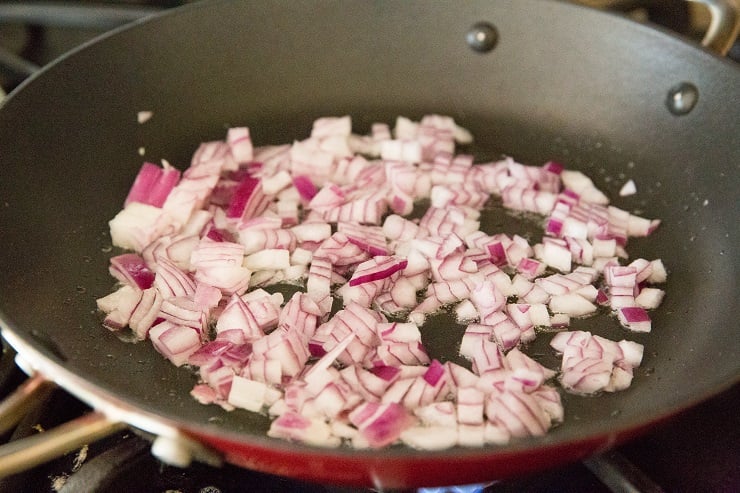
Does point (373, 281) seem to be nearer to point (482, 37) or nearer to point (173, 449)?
point (173, 449)

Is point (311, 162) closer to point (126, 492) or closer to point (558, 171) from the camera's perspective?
point (558, 171)

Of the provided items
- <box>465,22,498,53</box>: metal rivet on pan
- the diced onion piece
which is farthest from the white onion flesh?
<box>465,22,498,53</box>: metal rivet on pan

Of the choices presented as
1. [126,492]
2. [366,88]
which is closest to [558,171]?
[366,88]

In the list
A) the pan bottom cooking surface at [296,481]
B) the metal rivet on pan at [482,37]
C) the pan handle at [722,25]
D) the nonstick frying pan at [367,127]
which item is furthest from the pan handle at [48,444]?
the pan handle at [722,25]

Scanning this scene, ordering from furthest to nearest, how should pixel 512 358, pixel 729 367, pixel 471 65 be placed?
pixel 471 65
pixel 512 358
pixel 729 367

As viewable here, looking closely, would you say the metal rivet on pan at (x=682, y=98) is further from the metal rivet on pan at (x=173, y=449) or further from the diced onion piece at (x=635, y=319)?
the metal rivet on pan at (x=173, y=449)

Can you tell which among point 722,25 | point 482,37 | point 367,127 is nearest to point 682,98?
point 722,25
